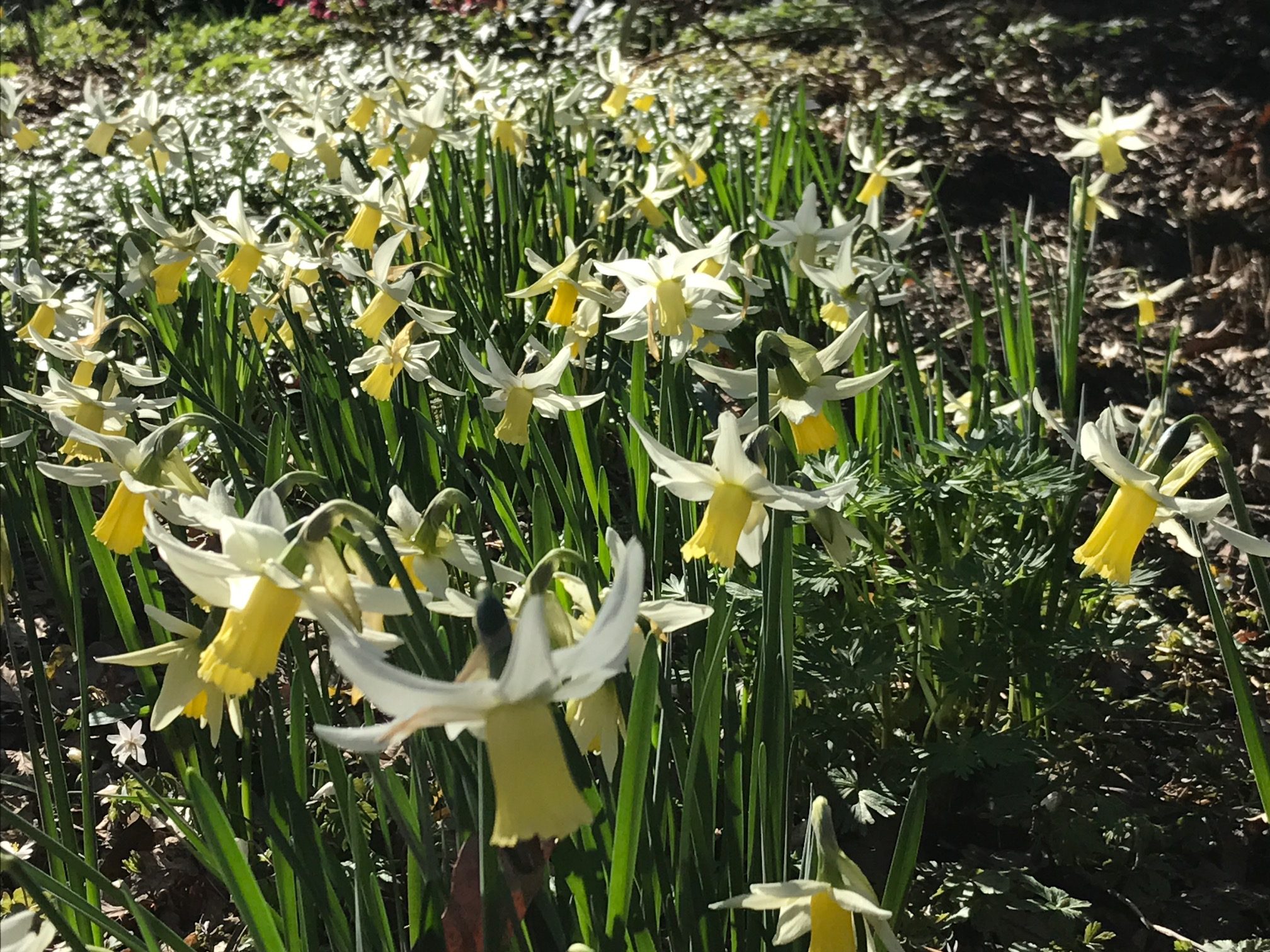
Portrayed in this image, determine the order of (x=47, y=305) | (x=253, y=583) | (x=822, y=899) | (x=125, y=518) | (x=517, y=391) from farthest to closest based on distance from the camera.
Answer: (x=47, y=305) < (x=517, y=391) < (x=125, y=518) < (x=822, y=899) < (x=253, y=583)

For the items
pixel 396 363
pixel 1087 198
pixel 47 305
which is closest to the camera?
pixel 396 363

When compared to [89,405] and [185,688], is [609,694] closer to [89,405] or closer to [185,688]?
[185,688]

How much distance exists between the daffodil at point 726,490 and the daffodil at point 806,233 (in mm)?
1177

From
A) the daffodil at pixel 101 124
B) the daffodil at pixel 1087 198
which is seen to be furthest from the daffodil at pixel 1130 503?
the daffodil at pixel 101 124

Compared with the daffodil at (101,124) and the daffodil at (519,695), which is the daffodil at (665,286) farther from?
the daffodil at (101,124)

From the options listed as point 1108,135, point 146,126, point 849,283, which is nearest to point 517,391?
point 849,283

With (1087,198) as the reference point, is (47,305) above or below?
above

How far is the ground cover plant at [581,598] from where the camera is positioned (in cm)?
100

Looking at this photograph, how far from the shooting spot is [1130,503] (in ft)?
4.12

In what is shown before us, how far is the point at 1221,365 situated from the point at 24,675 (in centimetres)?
371

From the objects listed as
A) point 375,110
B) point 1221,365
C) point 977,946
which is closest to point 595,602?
point 977,946

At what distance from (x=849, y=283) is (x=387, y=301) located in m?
0.92

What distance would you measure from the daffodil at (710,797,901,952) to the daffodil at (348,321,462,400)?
123 cm

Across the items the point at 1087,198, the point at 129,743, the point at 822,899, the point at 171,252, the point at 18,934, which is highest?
the point at 171,252
